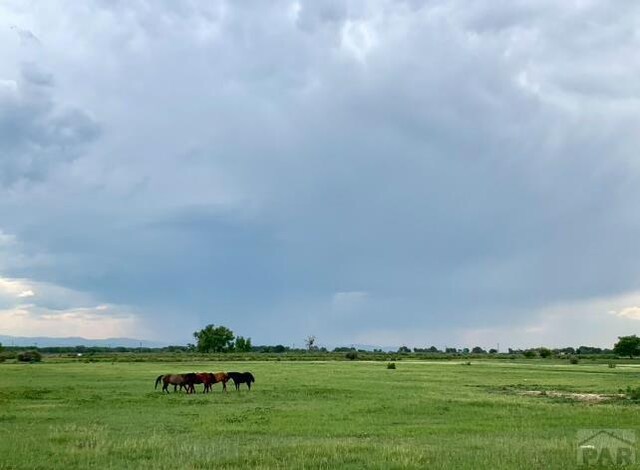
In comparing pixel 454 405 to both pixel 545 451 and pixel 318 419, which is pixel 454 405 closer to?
pixel 318 419

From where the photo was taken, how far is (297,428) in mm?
21688

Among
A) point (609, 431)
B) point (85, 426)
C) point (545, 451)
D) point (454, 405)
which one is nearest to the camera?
point (545, 451)

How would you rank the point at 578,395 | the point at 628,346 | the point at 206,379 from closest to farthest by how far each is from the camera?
1. the point at 578,395
2. the point at 206,379
3. the point at 628,346

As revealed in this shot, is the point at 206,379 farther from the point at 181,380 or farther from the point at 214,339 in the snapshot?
the point at 214,339

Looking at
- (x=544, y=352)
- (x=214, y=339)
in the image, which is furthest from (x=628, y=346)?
(x=214, y=339)

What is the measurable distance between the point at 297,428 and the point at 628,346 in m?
167

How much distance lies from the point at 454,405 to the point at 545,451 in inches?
555

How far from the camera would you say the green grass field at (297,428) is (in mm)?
15305

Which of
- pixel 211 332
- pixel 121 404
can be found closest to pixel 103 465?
pixel 121 404

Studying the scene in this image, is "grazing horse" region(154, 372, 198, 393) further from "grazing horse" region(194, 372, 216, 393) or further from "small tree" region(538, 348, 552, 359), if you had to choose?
"small tree" region(538, 348, 552, 359)

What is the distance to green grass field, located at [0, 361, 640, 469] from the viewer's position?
15305mm

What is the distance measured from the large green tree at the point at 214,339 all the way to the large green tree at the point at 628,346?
108m

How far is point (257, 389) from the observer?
40281mm

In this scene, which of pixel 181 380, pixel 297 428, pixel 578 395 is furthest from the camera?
pixel 181 380
